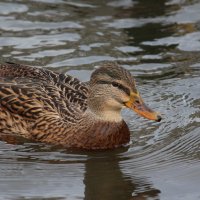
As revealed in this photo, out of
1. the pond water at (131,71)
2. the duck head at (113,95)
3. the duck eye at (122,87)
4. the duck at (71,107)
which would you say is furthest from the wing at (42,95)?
the duck eye at (122,87)

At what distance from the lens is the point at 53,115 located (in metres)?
11.2

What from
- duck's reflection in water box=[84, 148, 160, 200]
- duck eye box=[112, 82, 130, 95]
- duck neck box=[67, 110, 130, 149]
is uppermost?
duck eye box=[112, 82, 130, 95]

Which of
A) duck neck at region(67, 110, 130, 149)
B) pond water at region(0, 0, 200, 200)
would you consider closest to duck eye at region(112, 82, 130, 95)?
duck neck at region(67, 110, 130, 149)

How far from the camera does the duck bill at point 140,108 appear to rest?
10531mm

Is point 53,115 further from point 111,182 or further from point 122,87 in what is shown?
point 111,182

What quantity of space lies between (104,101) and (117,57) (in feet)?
10.0

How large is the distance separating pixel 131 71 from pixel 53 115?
7.74 ft

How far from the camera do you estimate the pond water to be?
978 centimetres

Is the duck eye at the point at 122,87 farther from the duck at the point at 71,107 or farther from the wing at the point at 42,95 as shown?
the wing at the point at 42,95

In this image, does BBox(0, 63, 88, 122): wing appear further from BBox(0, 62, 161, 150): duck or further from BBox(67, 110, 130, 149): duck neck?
BBox(67, 110, 130, 149): duck neck

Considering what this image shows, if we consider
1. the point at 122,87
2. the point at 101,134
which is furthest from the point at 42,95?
the point at 122,87

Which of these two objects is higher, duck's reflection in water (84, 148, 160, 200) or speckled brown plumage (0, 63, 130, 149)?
speckled brown plumage (0, 63, 130, 149)

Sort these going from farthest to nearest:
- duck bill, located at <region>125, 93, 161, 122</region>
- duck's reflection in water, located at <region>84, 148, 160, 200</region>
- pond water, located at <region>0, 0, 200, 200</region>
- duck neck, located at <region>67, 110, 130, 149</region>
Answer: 1. duck neck, located at <region>67, 110, 130, 149</region>
2. duck bill, located at <region>125, 93, 161, 122</region>
3. pond water, located at <region>0, 0, 200, 200</region>
4. duck's reflection in water, located at <region>84, 148, 160, 200</region>

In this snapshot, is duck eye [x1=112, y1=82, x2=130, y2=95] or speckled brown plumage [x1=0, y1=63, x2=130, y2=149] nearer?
duck eye [x1=112, y1=82, x2=130, y2=95]
